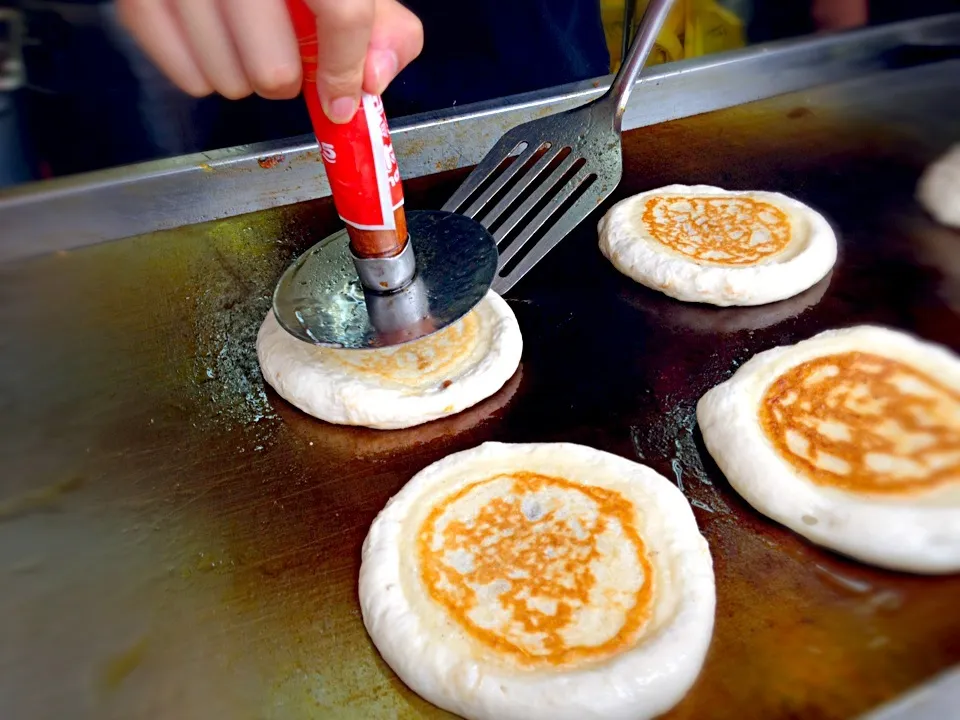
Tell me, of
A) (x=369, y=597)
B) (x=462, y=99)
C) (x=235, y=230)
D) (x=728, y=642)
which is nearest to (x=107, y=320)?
(x=235, y=230)

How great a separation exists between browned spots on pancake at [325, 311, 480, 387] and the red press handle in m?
0.28

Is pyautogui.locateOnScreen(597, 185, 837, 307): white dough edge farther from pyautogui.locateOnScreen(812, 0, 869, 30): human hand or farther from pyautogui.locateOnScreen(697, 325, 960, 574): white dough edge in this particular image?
pyautogui.locateOnScreen(812, 0, 869, 30): human hand

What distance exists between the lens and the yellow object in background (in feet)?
10.8

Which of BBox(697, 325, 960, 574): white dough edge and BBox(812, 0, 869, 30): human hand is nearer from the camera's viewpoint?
BBox(697, 325, 960, 574): white dough edge

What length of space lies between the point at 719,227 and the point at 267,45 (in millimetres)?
1250

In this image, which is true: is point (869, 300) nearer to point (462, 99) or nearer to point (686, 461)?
point (686, 461)

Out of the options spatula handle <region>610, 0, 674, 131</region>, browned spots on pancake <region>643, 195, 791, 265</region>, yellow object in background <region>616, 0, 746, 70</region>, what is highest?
spatula handle <region>610, 0, 674, 131</region>

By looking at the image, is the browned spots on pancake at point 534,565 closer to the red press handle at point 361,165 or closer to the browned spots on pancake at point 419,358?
the browned spots on pancake at point 419,358

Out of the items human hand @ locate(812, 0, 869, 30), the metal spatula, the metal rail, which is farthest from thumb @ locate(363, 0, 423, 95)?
human hand @ locate(812, 0, 869, 30)

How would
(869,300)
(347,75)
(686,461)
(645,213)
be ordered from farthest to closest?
(645,213) < (869,300) < (686,461) < (347,75)

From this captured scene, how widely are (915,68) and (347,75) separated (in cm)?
225

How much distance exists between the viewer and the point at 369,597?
1308 millimetres

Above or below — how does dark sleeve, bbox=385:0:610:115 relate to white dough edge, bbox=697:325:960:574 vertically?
above

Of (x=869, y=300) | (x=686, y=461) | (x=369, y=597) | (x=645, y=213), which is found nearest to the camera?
(x=369, y=597)
